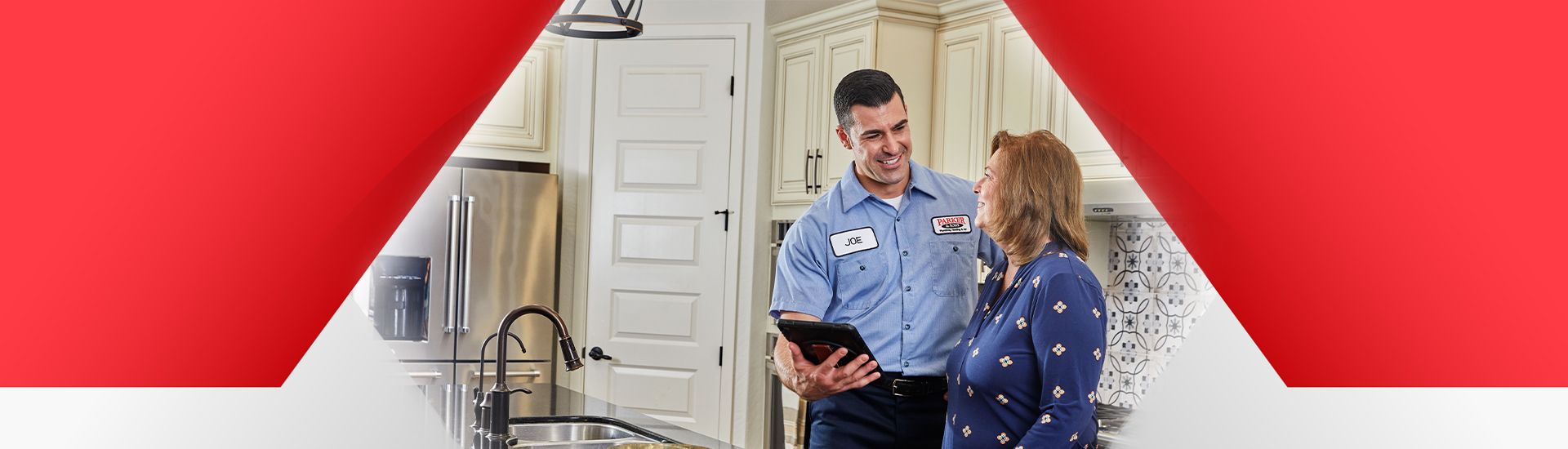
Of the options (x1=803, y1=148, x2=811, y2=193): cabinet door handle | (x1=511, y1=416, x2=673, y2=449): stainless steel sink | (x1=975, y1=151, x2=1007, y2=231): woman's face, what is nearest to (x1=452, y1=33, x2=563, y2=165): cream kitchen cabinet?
(x1=803, y1=148, x2=811, y2=193): cabinet door handle

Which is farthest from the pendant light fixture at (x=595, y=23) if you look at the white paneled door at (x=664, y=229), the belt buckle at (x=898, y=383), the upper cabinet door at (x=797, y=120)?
the white paneled door at (x=664, y=229)

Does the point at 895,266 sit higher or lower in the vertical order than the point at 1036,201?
lower

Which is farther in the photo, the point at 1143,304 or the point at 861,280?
the point at 1143,304

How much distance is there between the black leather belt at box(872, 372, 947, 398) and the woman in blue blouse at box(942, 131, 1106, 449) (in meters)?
0.25

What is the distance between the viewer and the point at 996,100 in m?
3.36

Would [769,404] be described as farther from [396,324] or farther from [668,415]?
[396,324]

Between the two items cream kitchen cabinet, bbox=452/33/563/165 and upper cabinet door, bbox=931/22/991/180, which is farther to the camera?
cream kitchen cabinet, bbox=452/33/563/165

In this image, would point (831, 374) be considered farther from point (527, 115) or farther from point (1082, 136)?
point (527, 115)

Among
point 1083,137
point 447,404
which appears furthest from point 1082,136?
point 447,404

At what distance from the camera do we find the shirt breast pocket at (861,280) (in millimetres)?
2016

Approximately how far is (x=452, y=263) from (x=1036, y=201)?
2.91 m

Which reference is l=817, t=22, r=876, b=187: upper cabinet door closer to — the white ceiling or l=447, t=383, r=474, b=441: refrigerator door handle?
the white ceiling

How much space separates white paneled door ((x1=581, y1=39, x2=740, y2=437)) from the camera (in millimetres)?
4297

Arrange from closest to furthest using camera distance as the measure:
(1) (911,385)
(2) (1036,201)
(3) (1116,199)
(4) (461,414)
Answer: (2) (1036,201) → (1) (911,385) → (4) (461,414) → (3) (1116,199)
